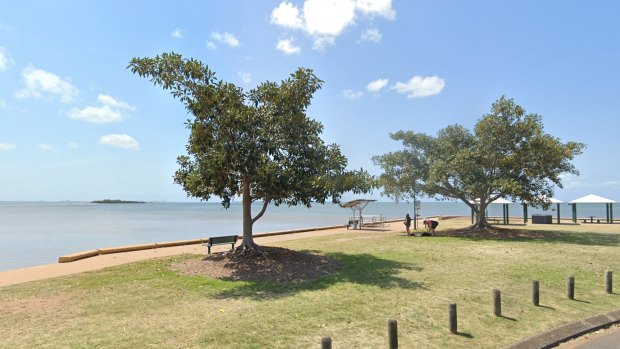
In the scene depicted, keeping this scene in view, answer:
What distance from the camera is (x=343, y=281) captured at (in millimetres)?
10094

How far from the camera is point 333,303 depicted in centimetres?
799

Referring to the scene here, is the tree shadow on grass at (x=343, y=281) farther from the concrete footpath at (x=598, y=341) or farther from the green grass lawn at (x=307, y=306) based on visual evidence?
the concrete footpath at (x=598, y=341)

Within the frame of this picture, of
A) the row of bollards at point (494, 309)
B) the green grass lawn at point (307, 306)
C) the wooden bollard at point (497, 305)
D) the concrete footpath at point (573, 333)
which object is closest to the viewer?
the row of bollards at point (494, 309)

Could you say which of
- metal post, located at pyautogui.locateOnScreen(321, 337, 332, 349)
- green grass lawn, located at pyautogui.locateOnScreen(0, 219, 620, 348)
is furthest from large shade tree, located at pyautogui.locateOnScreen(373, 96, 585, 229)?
metal post, located at pyautogui.locateOnScreen(321, 337, 332, 349)

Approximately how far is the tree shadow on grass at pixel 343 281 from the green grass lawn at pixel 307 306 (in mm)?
26

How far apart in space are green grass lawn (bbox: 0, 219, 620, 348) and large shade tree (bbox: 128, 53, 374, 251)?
105 inches

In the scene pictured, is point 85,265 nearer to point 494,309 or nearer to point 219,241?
point 219,241

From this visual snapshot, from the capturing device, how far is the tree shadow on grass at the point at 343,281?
29.4ft

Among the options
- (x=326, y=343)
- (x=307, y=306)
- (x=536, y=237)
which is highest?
(x=326, y=343)

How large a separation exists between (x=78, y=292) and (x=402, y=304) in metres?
7.16

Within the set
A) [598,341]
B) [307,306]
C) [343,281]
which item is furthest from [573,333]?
[343,281]

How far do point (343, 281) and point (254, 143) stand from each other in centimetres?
447

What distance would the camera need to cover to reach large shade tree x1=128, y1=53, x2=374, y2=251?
11.1 meters

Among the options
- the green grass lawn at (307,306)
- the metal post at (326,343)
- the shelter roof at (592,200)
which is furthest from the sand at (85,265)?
the shelter roof at (592,200)
